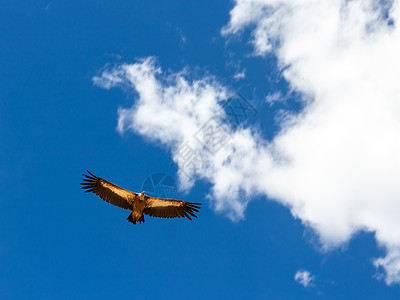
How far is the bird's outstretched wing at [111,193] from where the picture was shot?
28891mm

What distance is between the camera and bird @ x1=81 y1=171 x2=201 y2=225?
93.2 feet

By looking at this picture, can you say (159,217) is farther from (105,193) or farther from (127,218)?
(105,193)

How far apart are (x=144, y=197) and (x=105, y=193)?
144 inches

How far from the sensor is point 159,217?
29203 millimetres

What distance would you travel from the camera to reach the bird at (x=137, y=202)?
93.2 feet

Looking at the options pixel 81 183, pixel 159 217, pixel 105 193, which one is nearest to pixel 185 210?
pixel 159 217

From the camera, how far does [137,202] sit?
94.7 ft

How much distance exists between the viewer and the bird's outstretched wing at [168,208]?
28.2 metres

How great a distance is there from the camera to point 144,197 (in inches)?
1134

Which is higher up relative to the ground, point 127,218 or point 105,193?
point 105,193

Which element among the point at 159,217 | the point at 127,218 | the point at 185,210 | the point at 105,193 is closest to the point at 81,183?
the point at 105,193

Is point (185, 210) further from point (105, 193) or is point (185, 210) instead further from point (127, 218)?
point (105, 193)

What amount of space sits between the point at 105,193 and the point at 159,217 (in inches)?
210

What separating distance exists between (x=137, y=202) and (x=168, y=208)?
2794 mm
